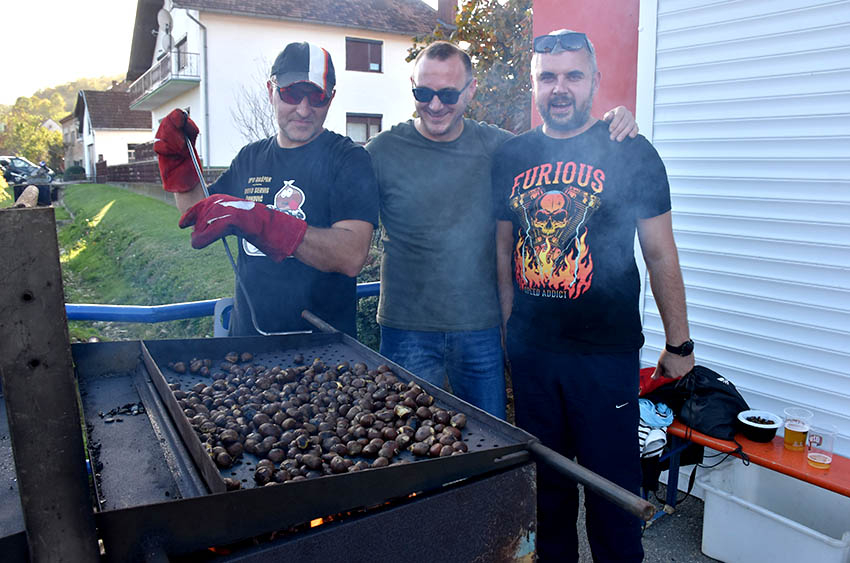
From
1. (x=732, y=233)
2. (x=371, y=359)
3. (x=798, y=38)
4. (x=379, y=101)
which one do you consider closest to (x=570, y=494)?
(x=371, y=359)

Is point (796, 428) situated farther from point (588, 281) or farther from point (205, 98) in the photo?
point (205, 98)

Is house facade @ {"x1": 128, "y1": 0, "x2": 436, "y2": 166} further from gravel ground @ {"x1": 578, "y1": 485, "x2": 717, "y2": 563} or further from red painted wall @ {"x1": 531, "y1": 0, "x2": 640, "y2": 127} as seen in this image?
gravel ground @ {"x1": 578, "y1": 485, "x2": 717, "y2": 563}

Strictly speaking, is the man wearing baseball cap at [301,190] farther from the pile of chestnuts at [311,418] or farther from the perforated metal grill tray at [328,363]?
the pile of chestnuts at [311,418]

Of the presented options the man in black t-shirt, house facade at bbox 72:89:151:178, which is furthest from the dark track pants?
house facade at bbox 72:89:151:178

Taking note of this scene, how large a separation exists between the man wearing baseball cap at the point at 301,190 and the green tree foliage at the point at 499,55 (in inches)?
163

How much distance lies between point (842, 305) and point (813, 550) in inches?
46.3

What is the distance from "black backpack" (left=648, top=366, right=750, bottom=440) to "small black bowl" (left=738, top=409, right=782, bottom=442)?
4 centimetres

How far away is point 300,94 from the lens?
8.32ft

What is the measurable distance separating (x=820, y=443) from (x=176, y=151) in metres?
3.33

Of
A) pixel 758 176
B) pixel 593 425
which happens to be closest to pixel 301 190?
pixel 593 425

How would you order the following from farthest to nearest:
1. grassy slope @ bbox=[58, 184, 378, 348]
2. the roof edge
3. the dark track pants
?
the roof edge < grassy slope @ bbox=[58, 184, 378, 348] < the dark track pants

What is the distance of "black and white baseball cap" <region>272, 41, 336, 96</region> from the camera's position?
8.19 feet

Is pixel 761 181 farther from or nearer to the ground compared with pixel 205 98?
nearer to the ground

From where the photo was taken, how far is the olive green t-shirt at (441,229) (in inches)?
109
